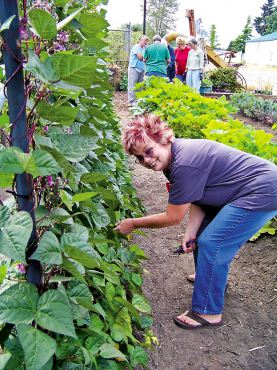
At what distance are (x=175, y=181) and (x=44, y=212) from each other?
1.25m

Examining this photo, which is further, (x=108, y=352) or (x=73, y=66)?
(x=108, y=352)

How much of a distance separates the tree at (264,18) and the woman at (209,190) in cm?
10147

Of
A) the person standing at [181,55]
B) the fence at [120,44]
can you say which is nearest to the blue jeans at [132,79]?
the person standing at [181,55]

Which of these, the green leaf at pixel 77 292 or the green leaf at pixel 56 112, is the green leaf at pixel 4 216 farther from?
the green leaf at pixel 77 292

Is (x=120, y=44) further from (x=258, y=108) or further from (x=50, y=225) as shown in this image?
(x=50, y=225)

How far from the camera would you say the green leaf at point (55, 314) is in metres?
0.94

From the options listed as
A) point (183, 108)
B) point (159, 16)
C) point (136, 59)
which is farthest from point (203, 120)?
point (159, 16)

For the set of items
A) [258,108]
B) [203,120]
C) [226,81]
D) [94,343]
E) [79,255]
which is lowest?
[258,108]

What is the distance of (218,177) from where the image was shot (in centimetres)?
252

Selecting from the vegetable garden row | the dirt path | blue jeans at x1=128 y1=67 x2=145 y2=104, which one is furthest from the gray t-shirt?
blue jeans at x1=128 y1=67 x2=145 y2=104

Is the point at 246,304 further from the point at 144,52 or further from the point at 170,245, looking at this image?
the point at 144,52

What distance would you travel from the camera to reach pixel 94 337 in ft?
4.78

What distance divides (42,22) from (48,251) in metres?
0.55

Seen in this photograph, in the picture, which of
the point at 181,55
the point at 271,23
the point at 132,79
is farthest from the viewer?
the point at 271,23
